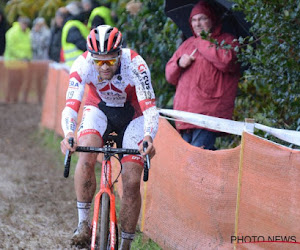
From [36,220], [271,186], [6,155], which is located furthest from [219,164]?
[6,155]

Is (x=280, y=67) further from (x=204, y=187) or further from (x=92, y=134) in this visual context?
(x=92, y=134)

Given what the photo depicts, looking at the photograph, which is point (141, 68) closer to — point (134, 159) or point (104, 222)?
point (134, 159)

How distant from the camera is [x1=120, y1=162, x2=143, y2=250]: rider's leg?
5543 millimetres

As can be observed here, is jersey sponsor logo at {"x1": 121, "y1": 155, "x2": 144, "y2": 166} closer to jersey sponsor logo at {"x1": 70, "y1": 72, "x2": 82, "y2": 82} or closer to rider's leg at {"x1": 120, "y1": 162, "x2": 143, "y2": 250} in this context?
rider's leg at {"x1": 120, "y1": 162, "x2": 143, "y2": 250}

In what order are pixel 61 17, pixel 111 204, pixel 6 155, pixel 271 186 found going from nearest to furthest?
1. pixel 271 186
2. pixel 111 204
3. pixel 6 155
4. pixel 61 17

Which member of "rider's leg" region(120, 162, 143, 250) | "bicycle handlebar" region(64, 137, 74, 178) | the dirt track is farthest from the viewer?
the dirt track

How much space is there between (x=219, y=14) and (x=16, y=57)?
13.1 meters

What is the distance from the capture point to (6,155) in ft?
38.3

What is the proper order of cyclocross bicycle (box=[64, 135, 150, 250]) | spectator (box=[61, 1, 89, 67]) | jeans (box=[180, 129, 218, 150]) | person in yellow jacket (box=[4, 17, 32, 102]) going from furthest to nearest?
person in yellow jacket (box=[4, 17, 32, 102])
spectator (box=[61, 1, 89, 67])
jeans (box=[180, 129, 218, 150])
cyclocross bicycle (box=[64, 135, 150, 250])

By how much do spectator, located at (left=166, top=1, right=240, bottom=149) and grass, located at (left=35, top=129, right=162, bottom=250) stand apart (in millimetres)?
1193

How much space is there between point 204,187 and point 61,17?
11014 mm

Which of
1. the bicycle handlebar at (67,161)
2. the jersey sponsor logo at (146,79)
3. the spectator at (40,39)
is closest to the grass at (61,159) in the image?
the jersey sponsor logo at (146,79)

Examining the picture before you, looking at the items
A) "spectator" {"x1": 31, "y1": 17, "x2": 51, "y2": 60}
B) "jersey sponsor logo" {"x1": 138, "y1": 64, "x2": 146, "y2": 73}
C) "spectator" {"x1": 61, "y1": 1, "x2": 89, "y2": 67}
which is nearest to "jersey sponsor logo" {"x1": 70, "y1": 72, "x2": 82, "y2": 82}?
"jersey sponsor logo" {"x1": 138, "y1": 64, "x2": 146, "y2": 73}

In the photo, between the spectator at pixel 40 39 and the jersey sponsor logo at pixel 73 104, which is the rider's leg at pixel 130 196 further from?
the spectator at pixel 40 39
